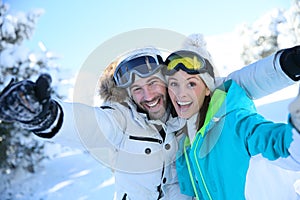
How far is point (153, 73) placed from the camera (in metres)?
1.65

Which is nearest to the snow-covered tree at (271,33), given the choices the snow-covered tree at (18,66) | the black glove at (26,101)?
the snow-covered tree at (18,66)

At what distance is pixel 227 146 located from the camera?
133 centimetres

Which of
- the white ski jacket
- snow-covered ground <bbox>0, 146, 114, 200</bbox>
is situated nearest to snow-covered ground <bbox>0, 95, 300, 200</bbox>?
snow-covered ground <bbox>0, 146, 114, 200</bbox>

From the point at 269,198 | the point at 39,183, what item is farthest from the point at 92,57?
the point at 39,183

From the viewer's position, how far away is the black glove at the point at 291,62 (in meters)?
1.36

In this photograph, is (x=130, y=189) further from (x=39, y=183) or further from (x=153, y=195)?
(x=39, y=183)

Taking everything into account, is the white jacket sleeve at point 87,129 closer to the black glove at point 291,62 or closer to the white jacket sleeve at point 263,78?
the white jacket sleeve at point 263,78

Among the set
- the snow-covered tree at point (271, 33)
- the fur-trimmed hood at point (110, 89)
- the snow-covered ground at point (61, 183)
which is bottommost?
the snow-covered ground at point (61, 183)

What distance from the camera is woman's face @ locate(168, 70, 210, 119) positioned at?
1529mm

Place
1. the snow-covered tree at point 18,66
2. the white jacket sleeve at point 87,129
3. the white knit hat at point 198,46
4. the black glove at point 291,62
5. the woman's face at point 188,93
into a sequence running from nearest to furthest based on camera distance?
1. the white jacket sleeve at point 87,129
2. the black glove at point 291,62
3. the woman's face at point 188,93
4. the white knit hat at point 198,46
5. the snow-covered tree at point 18,66

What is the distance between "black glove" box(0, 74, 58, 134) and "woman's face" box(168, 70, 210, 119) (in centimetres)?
64

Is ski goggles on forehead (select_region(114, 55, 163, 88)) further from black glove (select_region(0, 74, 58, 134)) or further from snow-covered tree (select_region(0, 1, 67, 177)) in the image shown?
snow-covered tree (select_region(0, 1, 67, 177))

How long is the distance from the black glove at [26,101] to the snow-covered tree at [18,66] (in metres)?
3.74

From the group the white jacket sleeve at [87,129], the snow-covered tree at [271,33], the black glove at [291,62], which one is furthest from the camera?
the snow-covered tree at [271,33]
